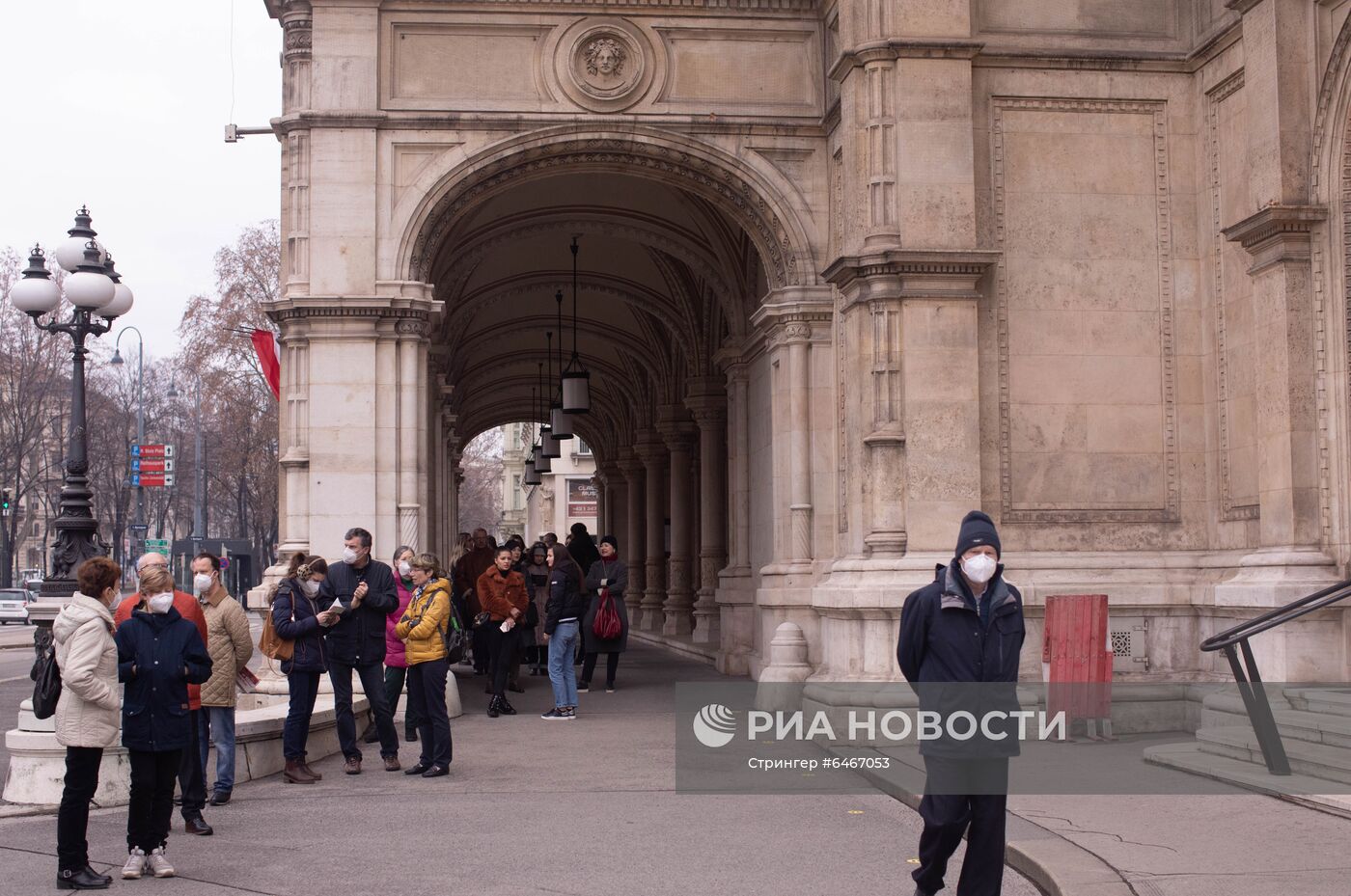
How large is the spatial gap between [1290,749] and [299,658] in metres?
7.09

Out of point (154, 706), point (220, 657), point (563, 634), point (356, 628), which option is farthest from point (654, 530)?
point (154, 706)

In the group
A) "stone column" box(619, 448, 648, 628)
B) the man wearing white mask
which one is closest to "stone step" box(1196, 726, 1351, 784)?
the man wearing white mask

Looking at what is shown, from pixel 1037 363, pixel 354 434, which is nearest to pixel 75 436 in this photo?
pixel 354 434

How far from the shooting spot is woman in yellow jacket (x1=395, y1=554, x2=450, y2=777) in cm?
1239

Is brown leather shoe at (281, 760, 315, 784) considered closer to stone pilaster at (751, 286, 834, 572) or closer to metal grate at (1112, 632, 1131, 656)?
stone pilaster at (751, 286, 834, 572)

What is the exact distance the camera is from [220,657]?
10805 mm

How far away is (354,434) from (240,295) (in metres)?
37.3

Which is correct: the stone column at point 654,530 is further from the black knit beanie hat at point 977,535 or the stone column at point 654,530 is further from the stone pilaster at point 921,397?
the black knit beanie hat at point 977,535

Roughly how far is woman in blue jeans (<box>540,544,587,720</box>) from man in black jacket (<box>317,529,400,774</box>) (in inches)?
148

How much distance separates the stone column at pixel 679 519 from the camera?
3131 centimetres

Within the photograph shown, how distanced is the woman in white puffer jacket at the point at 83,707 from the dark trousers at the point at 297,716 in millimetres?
3403

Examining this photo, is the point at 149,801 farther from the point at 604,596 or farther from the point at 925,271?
the point at 604,596

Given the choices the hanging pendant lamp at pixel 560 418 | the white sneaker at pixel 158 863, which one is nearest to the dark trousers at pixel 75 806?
the white sneaker at pixel 158 863

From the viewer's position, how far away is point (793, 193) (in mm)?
17578
